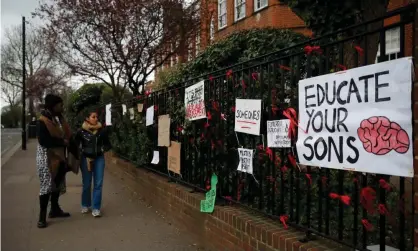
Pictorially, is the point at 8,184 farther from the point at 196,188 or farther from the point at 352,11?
the point at 352,11

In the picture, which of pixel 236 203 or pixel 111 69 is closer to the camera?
pixel 236 203

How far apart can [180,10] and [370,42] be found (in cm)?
972

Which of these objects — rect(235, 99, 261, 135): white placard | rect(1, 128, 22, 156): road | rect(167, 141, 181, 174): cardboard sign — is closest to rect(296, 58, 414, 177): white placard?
rect(235, 99, 261, 135): white placard

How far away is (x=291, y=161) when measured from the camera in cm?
359

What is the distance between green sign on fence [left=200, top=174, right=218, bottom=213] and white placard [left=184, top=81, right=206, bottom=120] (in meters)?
0.81

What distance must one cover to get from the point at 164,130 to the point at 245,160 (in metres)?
2.45

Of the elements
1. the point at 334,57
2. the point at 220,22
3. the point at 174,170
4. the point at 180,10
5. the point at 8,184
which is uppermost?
the point at 220,22

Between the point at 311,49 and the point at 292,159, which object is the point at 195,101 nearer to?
the point at 292,159

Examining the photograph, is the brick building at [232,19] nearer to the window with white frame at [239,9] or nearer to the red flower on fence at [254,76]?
the window with white frame at [239,9]

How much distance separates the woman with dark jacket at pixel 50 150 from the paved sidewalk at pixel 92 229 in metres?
0.44

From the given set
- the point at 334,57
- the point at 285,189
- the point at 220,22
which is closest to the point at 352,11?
the point at 334,57

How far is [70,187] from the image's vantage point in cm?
948

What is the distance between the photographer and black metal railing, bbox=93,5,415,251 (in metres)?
2.95

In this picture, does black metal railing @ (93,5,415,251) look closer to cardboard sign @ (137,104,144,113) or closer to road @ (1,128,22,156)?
cardboard sign @ (137,104,144,113)
